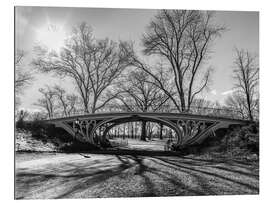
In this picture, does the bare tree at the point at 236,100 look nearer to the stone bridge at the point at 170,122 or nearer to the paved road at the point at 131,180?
the stone bridge at the point at 170,122

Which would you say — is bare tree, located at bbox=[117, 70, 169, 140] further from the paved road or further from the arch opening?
the paved road

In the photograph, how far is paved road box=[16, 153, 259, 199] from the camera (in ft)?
11.7

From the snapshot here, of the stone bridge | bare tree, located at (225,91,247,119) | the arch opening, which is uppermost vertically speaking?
bare tree, located at (225,91,247,119)

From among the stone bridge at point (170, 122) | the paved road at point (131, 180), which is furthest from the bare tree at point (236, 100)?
the paved road at point (131, 180)

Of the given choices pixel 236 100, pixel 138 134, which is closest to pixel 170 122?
pixel 236 100

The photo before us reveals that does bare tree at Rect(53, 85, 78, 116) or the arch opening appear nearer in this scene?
the arch opening

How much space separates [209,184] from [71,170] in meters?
3.39

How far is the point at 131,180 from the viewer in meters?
Result: 3.97

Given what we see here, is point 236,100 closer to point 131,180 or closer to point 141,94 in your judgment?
point 141,94

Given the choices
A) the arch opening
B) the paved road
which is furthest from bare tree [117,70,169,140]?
the paved road

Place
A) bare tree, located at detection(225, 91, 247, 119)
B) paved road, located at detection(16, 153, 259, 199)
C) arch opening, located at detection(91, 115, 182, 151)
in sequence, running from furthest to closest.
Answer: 1. bare tree, located at detection(225, 91, 247, 119)
2. arch opening, located at detection(91, 115, 182, 151)
3. paved road, located at detection(16, 153, 259, 199)

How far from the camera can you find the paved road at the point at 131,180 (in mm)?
3570

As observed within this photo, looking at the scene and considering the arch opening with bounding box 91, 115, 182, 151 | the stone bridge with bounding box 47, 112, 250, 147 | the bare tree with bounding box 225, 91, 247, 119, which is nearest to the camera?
the stone bridge with bounding box 47, 112, 250, 147

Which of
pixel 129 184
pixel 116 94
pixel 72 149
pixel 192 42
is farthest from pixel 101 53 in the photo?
pixel 129 184
